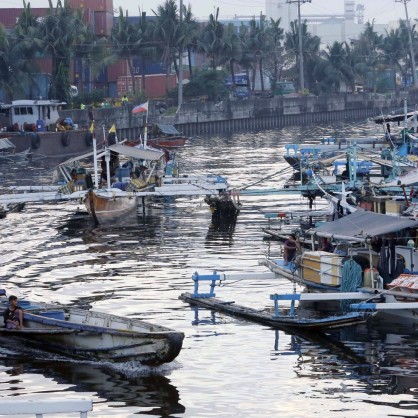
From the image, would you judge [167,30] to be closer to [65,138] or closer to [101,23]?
[101,23]

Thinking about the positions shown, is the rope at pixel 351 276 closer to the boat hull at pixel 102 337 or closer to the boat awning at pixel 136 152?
the boat hull at pixel 102 337

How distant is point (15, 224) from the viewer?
211 ft

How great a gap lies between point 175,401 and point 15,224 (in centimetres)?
3465

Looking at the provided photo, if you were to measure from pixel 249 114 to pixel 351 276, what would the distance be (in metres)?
120

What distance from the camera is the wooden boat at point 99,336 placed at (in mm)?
32688

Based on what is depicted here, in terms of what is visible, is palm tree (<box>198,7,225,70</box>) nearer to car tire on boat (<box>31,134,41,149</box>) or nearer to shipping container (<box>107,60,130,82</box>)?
shipping container (<box>107,60,130,82</box>)

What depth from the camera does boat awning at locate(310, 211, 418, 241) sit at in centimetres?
3834

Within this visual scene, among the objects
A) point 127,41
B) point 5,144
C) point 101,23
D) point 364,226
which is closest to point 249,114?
point 127,41

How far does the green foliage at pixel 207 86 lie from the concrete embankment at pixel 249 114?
16.1 feet

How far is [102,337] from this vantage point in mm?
33750

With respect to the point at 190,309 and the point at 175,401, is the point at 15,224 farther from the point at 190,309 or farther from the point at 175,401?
the point at 175,401

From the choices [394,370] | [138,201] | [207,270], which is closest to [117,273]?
[207,270]

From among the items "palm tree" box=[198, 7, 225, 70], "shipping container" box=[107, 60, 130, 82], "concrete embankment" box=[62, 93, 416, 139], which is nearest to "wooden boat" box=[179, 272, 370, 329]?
"concrete embankment" box=[62, 93, 416, 139]

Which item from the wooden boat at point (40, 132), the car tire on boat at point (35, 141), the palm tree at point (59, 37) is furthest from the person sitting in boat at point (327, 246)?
the palm tree at point (59, 37)
